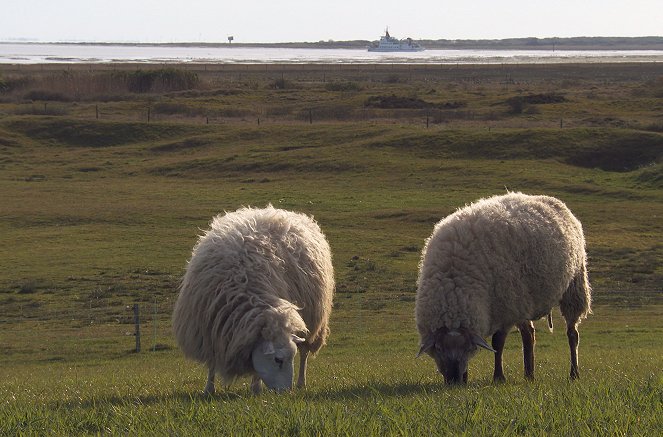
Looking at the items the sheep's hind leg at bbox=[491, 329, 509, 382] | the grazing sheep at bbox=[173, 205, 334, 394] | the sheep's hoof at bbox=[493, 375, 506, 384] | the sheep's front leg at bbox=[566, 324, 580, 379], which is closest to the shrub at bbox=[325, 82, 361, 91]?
the grazing sheep at bbox=[173, 205, 334, 394]

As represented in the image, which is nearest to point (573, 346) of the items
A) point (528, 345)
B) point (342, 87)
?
point (528, 345)

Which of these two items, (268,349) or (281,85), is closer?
(268,349)

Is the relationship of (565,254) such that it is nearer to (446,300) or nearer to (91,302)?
(446,300)

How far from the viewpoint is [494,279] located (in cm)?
1103

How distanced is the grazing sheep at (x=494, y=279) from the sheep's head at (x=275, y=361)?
1.64 m

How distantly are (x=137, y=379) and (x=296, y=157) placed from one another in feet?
121

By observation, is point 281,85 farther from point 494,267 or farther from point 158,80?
point 494,267

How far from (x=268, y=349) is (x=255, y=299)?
68 cm

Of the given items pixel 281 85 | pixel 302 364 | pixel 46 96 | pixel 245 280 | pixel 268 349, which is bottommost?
pixel 46 96

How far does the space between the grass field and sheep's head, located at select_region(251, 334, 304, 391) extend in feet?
1.33

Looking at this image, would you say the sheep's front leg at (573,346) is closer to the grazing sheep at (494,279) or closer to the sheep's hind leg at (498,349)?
the grazing sheep at (494,279)

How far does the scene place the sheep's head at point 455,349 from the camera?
10469 millimetres

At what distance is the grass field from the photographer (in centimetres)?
733

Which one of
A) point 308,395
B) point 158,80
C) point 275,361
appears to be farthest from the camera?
point 158,80
